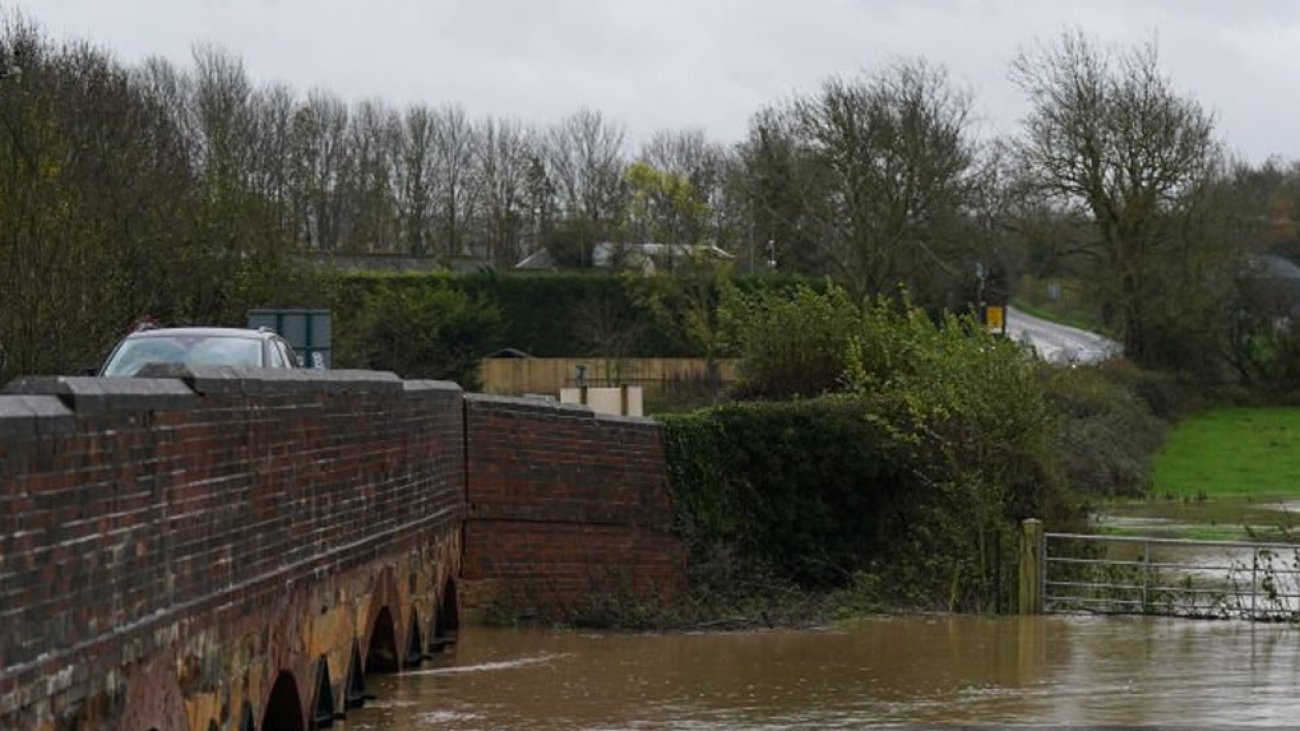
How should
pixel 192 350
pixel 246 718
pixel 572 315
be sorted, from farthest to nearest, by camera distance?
pixel 572 315
pixel 192 350
pixel 246 718

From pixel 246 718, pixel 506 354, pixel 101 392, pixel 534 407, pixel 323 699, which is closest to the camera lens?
pixel 101 392

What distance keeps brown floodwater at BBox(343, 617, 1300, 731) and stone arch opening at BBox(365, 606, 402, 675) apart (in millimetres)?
221

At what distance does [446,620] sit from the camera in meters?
24.1

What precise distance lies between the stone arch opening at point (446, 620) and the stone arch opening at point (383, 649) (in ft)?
7.86

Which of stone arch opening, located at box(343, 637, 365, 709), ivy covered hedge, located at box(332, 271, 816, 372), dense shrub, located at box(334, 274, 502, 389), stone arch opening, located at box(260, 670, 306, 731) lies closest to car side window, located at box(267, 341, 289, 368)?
stone arch opening, located at box(343, 637, 365, 709)

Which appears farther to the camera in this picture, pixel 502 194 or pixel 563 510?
pixel 502 194

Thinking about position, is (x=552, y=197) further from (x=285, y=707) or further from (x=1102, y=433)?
(x=285, y=707)

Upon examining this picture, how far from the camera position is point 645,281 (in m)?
74.3

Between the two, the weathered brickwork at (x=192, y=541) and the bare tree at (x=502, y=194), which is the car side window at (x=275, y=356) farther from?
the bare tree at (x=502, y=194)

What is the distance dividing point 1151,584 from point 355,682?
44.6ft

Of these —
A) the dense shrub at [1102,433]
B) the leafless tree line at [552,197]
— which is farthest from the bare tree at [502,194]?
the dense shrub at [1102,433]

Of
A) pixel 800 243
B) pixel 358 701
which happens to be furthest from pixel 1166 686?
pixel 800 243

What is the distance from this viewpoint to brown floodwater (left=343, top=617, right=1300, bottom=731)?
18.3m

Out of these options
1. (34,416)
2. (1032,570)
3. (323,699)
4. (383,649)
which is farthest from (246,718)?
(1032,570)
